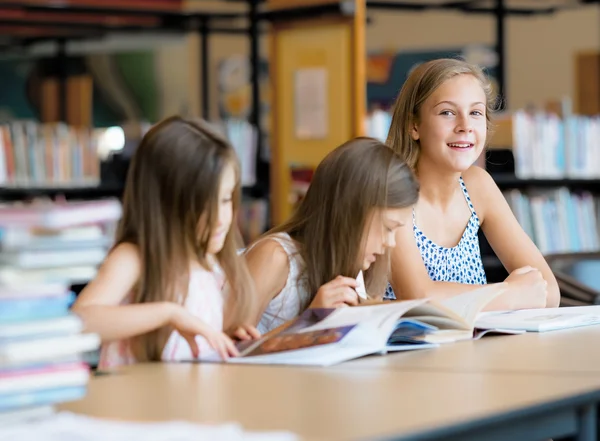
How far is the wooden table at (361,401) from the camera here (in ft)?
4.04

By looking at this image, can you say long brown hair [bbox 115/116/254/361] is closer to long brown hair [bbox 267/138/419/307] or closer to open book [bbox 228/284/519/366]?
open book [bbox 228/284/519/366]

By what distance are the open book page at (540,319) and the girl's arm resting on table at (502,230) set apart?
0.32 metres

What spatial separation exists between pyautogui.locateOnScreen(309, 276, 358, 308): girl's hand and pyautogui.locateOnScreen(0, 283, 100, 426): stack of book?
0.77 meters

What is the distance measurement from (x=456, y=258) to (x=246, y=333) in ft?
2.69

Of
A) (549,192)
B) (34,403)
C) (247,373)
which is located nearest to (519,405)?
(247,373)

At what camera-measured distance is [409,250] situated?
8.05 feet

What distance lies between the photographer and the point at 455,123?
2600 mm

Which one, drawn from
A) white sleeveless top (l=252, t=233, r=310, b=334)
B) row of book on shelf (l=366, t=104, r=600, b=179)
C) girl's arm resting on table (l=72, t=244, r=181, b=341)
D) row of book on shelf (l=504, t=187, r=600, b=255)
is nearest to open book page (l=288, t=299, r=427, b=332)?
girl's arm resting on table (l=72, t=244, r=181, b=341)

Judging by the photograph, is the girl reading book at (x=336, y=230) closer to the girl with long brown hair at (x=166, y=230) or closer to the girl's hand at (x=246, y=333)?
the girl's hand at (x=246, y=333)

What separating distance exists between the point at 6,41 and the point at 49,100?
0.64m

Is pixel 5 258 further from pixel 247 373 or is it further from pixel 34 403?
pixel 247 373

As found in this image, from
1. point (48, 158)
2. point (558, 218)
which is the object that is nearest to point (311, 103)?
point (558, 218)

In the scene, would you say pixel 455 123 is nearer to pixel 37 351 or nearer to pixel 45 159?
pixel 37 351

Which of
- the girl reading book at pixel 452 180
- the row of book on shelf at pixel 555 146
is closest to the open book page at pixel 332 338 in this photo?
the girl reading book at pixel 452 180
